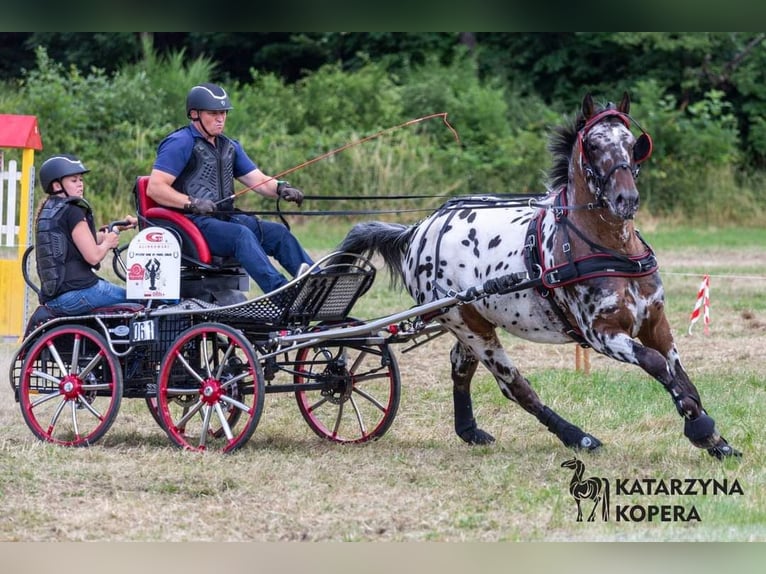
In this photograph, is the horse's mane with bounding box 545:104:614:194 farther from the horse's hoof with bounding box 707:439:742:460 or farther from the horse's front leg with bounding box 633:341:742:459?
the horse's hoof with bounding box 707:439:742:460

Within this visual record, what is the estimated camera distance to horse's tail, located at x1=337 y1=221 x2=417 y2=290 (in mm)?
7367

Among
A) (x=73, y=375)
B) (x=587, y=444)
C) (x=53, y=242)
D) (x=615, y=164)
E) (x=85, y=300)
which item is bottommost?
(x=587, y=444)

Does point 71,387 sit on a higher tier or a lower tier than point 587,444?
higher

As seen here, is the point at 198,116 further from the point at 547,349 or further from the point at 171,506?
the point at 547,349

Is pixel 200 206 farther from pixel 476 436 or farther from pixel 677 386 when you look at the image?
pixel 677 386

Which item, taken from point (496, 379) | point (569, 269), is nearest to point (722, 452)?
point (569, 269)

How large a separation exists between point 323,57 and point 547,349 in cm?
1747

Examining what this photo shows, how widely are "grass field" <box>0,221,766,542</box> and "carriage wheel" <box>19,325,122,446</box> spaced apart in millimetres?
148

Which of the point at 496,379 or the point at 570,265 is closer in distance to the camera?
the point at 570,265

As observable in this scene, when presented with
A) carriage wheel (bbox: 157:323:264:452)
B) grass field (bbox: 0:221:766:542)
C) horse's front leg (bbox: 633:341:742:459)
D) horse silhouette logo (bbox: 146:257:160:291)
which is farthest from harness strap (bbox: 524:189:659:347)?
horse silhouette logo (bbox: 146:257:160:291)

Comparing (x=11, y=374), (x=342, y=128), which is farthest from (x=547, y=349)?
(x=342, y=128)

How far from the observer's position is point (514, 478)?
6156mm

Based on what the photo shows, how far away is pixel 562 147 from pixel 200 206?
192cm

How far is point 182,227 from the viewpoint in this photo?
685 centimetres
